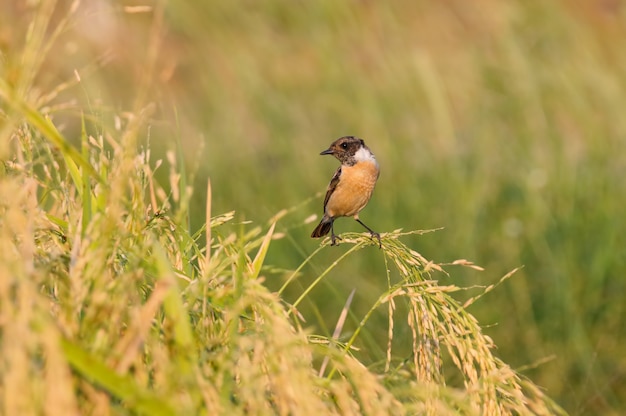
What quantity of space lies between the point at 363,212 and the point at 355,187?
1.88 metres

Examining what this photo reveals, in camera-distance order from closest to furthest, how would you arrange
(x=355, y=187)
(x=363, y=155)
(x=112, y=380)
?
(x=112, y=380)
(x=355, y=187)
(x=363, y=155)

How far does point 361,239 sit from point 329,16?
4421mm

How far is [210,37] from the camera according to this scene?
6934mm

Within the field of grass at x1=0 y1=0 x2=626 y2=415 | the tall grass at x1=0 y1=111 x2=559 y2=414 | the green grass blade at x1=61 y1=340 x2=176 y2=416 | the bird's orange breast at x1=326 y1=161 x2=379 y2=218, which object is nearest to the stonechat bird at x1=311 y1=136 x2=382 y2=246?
the bird's orange breast at x1=326 y1=161 x2=379 y2=218

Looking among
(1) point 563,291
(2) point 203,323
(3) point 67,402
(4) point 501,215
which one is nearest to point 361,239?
(2) point 203,323

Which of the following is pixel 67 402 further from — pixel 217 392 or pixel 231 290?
pixel 231 290

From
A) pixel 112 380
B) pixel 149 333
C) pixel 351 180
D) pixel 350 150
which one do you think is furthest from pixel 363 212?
pixel 112 380

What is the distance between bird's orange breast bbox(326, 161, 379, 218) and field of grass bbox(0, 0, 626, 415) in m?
0.31

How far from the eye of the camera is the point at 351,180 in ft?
14.7

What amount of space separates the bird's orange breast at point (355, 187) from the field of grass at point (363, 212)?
0.31 m

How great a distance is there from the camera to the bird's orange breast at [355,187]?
447 cm

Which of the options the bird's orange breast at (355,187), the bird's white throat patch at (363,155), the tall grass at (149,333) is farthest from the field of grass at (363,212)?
the bird's white throat patch at (363,155)

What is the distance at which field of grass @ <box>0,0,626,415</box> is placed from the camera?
175cm

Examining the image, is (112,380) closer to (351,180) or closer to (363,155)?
(351,180)
